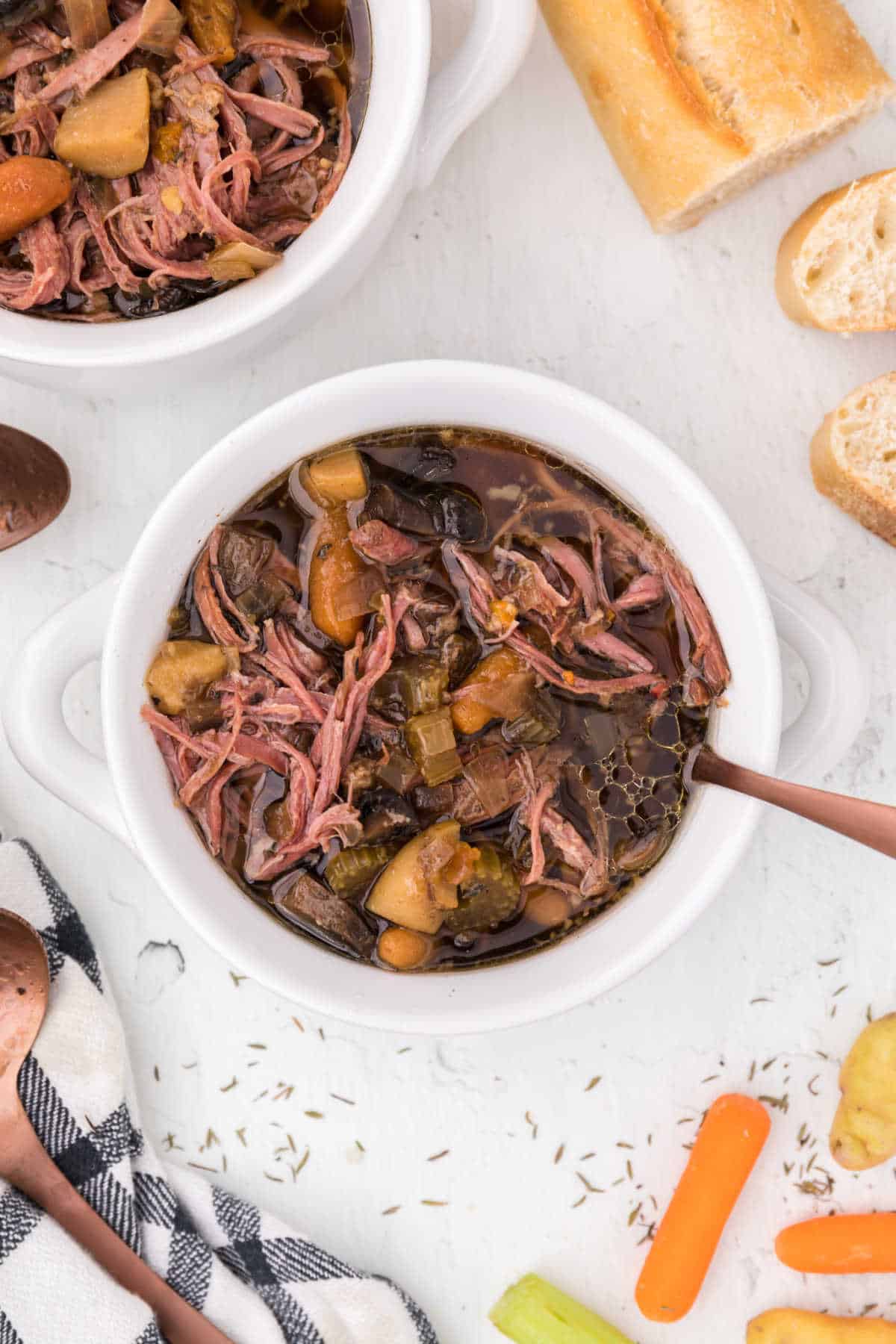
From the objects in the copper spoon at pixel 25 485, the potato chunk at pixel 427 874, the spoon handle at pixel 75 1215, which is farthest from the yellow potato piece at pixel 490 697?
the spoon handle at pixel 75 1215

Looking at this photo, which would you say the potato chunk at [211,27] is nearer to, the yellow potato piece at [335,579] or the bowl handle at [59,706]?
the yellow potato piece at [335,579]

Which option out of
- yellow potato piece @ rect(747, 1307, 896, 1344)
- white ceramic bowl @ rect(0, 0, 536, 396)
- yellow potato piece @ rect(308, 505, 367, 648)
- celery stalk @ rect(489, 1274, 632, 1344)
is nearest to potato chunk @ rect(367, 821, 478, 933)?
yellow potato piece @ rect(308, 505, 367, 648)

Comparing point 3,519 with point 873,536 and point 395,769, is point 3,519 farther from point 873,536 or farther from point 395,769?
point 873,536

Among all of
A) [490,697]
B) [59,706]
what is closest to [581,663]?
[490,697]

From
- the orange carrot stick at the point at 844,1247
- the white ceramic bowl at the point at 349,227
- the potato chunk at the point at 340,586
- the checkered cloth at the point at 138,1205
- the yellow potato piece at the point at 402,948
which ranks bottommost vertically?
the orange carrot stick at the point at 844,1247

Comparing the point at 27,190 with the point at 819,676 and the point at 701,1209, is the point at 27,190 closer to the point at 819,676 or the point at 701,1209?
the point at 819,676

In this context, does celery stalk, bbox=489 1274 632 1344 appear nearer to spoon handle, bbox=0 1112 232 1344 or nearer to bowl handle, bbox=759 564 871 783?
spoon handle, bbox=0 1112 232 1344

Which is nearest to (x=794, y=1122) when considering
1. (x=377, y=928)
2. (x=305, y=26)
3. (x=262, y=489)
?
(x=377, y=928)
